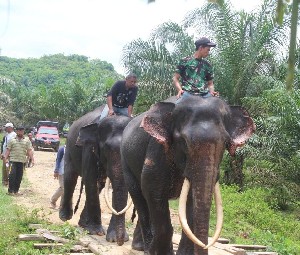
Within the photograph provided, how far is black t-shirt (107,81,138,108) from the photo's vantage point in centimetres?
773

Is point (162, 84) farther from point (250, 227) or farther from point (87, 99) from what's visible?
point (87, 99)

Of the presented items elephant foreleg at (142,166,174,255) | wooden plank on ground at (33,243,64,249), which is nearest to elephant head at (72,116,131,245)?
wooden plank on ground at (33,243,64,249)

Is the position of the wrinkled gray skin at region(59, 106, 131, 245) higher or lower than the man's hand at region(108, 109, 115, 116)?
lower

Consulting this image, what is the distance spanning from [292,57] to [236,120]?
4.37 m

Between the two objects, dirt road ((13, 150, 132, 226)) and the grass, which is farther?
dirt road ((13, 150, 132, 226))

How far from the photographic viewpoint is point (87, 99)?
1804 inches

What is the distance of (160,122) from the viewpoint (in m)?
5.17

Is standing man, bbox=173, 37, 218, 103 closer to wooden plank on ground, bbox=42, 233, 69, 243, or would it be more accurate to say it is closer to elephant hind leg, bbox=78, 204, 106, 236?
wooden plank on ground, bbox=42, 233, 69, 243

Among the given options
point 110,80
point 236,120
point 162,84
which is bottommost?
point 236,120

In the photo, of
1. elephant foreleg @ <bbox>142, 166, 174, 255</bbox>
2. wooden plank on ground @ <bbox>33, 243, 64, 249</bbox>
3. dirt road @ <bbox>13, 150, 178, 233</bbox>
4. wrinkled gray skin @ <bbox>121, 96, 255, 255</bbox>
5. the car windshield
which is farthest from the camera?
the car windshield

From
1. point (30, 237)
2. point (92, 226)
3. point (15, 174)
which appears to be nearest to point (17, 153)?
point (15, 174)

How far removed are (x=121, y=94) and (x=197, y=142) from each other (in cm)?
322

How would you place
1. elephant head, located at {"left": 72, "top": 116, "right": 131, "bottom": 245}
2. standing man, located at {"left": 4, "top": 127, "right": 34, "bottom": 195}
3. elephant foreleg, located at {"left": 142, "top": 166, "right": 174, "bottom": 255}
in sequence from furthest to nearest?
standing man, located at {"left": 4, "top": 127, "right": 34, "bottom": 195} → elephant head, located at {"left": 72, "top": 116, "right": 131, "bottom": 245} → elephant foreleg, located at {"left": 142, "top": 166, "right": 174, "bottom": 255}

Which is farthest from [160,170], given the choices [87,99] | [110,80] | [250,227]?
[87,99]
